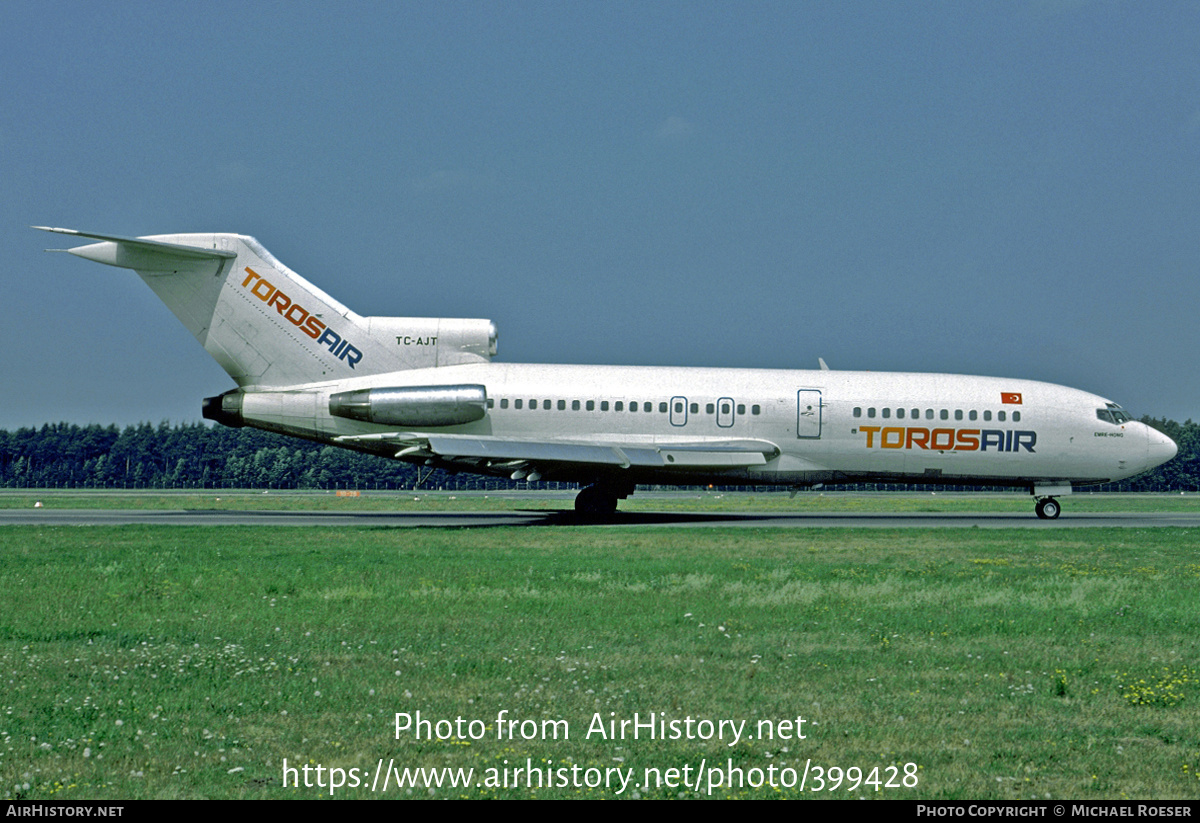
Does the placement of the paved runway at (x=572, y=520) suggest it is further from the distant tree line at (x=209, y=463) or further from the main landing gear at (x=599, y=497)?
the distant tree line at (x=209, y=463)

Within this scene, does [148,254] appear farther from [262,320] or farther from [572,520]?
[572,520]

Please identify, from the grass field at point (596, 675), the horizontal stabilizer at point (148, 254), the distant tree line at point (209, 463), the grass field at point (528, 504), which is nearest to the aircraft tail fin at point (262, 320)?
the horizontal stabilizer at point (148, 254)

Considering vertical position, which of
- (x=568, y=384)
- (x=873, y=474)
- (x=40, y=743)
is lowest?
(x=40, y=743)

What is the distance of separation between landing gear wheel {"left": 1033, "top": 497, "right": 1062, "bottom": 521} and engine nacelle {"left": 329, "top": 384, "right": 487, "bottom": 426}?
17588 mm

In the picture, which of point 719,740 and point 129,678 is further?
point 129,678

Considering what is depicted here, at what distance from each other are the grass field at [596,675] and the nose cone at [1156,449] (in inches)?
620

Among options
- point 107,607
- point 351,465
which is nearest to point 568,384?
point 107,607

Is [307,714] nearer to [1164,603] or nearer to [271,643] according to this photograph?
[271,643]

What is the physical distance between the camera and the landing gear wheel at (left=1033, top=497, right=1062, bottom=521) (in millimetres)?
31998

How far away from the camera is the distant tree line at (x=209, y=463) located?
106 metres

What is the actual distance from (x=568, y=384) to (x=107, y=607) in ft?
60.7

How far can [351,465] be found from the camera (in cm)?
11412

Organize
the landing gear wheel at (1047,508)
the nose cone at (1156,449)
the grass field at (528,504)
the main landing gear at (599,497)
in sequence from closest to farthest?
the main landing gear at (599,497), the nose cone at (1156,449), the landing gear wheel at (1047,508), the grass field at (528,504)

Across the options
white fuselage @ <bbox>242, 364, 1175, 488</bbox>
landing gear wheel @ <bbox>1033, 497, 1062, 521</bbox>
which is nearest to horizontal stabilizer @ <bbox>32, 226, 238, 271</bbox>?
white fuselage @ <bbox>242, 364, 1175, 488</bbox>
